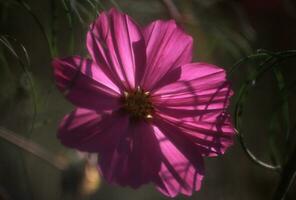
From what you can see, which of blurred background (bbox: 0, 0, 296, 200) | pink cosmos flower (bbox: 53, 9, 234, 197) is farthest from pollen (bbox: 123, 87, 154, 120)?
blurred background (bbox: 0, 0, 296, 200)

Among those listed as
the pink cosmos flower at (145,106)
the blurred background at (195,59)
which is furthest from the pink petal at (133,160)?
the blurred background at (195,59)

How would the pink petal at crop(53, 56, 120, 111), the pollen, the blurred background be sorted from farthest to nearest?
the blurred background → the pollen → the pink petal at crop(53, 56, 120, 111)

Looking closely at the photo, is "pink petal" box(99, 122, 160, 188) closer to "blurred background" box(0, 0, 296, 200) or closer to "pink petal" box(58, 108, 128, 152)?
"pink petal" box(58, 108, 128, 152)

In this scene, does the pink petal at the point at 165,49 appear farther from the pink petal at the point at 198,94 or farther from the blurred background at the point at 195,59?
the blurred background at the point at 195,59

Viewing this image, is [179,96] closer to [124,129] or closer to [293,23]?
[124,129]

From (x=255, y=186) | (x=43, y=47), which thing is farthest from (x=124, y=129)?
(x=255, y=186)

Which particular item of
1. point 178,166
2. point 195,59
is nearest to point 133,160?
point 178,166

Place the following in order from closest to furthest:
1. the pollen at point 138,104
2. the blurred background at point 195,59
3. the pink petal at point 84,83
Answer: the pink petal at point 84,83 < the pollen at point 138,104 < the blurred background at point 195,59
